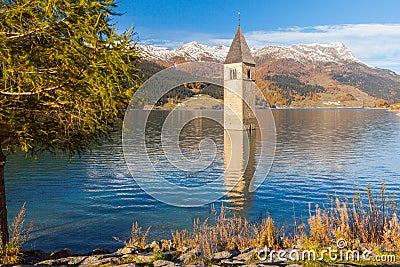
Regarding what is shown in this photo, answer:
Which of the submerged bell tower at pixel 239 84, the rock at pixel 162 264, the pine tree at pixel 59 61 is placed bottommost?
the rock at pixel 162 264

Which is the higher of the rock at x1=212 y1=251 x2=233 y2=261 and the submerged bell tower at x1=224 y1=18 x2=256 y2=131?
the submerged bell tower at x1=224 y1=18 x2=256 y2=131

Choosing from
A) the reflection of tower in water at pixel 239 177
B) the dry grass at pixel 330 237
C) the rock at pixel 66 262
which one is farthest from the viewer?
the reflection of tower in water at pixel 239 177

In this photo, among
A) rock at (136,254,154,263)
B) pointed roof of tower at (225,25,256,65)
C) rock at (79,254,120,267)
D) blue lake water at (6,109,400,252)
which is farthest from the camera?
pointed roof of tower at (225,25,256,65)

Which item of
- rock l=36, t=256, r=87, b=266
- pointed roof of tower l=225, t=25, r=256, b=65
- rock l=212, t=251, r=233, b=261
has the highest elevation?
pointed roof of tower l=225, t=25, r=256, b=65

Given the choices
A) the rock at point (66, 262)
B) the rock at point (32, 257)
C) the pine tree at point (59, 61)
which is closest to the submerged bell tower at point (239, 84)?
the rock at point (32, 257)

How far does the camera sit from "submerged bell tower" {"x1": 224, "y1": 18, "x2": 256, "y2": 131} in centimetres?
7556

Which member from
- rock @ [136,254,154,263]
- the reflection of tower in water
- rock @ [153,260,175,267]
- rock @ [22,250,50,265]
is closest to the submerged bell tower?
the reflection of tower in water

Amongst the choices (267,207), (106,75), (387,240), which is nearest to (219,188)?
(267,207)

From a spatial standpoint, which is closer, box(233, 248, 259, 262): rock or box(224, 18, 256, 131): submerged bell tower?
box(233, 248, 259, 262): rock

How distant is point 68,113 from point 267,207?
13.2 m

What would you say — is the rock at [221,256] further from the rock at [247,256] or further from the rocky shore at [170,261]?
the rock at [247,256]

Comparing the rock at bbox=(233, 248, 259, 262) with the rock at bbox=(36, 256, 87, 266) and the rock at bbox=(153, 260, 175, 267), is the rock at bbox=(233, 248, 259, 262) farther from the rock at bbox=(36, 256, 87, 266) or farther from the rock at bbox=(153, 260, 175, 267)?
the rock at bbox=(36, 256, 87, 266)

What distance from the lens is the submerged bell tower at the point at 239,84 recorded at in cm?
7556

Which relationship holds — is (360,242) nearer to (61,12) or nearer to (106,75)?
(106,75)
